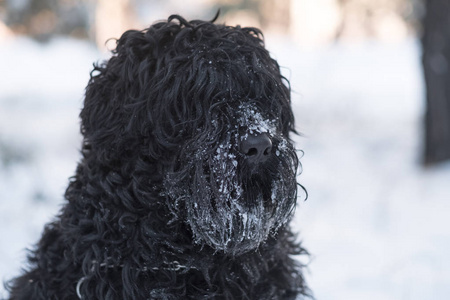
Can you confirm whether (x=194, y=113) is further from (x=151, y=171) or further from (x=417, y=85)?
(x=417, y=85)

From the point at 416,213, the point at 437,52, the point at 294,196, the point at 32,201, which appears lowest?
the point at 294,196

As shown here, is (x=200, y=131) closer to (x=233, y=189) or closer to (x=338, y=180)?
(x=233, y=189)

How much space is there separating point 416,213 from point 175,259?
5.33m

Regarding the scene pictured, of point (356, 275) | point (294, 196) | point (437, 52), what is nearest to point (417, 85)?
point (437, 52)

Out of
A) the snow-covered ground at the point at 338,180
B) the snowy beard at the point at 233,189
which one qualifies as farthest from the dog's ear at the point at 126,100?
the snow-covered ground at the point at 338,180

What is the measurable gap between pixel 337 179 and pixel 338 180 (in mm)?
72

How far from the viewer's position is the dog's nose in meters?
2.58

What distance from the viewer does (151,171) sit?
2846 millimetres

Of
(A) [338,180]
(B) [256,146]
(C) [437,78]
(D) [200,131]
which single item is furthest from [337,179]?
(B) [256,146]

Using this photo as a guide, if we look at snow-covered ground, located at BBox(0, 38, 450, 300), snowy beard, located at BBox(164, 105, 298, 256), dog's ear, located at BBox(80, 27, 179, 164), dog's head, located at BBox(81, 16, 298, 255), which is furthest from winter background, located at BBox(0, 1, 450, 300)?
snowy beard, located at BBox(164, 105, 298, 256)

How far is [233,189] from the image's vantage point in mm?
2686

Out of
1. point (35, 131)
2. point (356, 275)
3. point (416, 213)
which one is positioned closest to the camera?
point (356, 275)

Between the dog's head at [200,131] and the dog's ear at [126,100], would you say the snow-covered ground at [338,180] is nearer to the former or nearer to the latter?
the dog's head at [200,131]

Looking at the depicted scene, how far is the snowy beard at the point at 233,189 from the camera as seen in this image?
8.71ft
